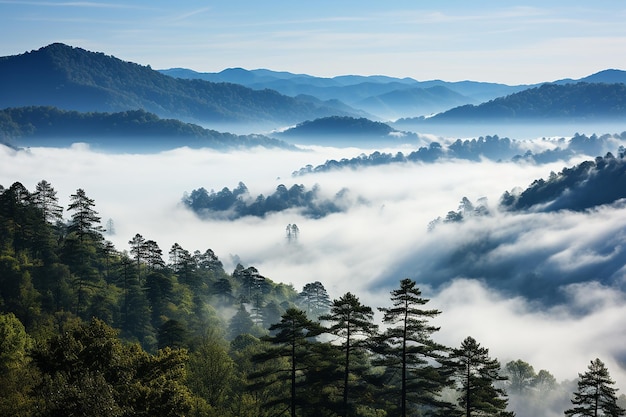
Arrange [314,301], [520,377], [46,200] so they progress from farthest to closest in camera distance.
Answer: [314,301], [520,377], [46,200]

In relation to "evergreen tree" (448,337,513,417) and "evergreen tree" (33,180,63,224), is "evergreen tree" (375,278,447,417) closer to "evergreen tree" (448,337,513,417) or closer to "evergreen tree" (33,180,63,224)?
"evergreen tree" (448,337,513,417)

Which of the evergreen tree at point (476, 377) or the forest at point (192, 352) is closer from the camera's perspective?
the forest at point (192, 352)

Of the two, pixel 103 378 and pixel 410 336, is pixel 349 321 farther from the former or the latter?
pixel 103 378

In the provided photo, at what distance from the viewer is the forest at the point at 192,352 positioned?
107 ft

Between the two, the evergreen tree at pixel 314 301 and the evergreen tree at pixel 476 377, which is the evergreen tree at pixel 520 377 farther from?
the evergreen tree at pixel 476 377

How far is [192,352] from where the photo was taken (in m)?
61.3

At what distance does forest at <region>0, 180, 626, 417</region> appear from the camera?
3250cm

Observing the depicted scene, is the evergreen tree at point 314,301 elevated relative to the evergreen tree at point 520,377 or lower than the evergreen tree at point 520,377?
elevated

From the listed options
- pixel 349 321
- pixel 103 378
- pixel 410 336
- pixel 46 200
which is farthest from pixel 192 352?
pixel 46 200

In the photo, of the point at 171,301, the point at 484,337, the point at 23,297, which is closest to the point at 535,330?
the point at 484,337

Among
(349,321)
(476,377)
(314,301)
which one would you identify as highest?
(314,301)

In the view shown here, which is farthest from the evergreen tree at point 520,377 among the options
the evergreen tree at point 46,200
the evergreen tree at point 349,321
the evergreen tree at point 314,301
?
the evergreen tree at point 46,200

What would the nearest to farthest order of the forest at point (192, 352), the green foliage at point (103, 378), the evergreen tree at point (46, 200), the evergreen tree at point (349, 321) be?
the green foliage at point (103, 378) → the forest at point (192, 352) → the evergreen tree at point (349, 321) → the evergreen tree at point (46, 200)

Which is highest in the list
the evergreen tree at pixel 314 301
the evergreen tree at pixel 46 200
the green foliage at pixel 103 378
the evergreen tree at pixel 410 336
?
the evergreen tree at pixel 46 200
